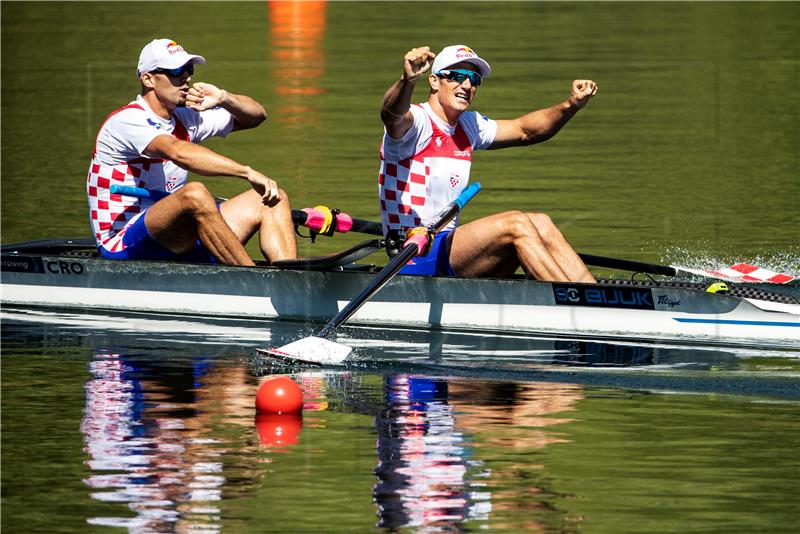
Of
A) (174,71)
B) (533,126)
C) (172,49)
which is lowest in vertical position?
(533,126)

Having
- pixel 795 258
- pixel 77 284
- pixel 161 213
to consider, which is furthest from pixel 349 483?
pixel 795 258

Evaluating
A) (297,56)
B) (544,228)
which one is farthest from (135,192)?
(297,56)

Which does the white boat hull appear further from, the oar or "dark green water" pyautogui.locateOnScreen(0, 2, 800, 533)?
the oar

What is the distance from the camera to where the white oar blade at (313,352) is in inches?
481

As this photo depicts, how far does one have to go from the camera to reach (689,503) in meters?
8.99

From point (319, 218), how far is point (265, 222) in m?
0.40

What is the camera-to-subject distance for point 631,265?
13945 mm

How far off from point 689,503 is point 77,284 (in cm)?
658

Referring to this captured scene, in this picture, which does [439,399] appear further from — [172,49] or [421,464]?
[172,49]

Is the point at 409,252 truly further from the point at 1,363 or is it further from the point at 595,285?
the point at 1,363

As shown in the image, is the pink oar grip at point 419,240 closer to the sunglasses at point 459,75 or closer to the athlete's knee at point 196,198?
the sunglasses at point 459,75

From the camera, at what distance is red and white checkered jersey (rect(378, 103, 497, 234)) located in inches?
508

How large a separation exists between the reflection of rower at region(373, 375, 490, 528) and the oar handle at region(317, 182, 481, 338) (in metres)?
1.15

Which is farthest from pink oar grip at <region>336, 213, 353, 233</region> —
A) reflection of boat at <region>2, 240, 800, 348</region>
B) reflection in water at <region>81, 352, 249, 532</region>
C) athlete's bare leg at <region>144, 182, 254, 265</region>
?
reflection in water at <region>81, 352, 249, 532</region>
